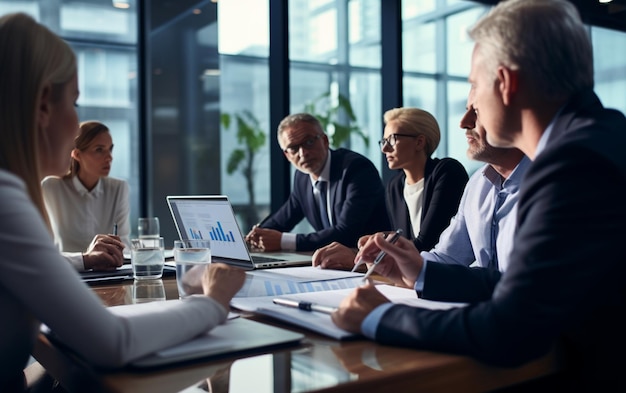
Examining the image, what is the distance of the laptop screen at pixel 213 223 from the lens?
6.95 ft

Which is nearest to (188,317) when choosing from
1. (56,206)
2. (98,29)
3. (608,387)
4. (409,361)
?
(409,361)

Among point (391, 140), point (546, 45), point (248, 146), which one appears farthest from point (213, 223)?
point (248, 146)

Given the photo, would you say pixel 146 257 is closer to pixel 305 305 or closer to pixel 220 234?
pixel 220 234

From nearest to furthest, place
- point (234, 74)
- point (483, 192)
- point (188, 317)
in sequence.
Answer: point (188, 317)
point (483, 192)
point (234, 74)

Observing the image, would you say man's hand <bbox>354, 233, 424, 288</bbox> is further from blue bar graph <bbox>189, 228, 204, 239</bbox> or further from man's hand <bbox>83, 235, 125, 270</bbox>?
man's hand <bbox>83, 235, 125, 270</bbox>

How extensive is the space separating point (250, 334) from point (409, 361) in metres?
0.33

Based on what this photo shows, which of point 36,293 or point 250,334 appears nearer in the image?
point 36,293

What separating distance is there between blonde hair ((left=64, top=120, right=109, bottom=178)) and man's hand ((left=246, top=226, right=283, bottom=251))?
136 cm

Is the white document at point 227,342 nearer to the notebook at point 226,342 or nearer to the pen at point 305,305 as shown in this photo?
the notebook at point 226,342

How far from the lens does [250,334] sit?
1163 mm

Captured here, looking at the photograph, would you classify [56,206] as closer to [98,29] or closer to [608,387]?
[98,29]

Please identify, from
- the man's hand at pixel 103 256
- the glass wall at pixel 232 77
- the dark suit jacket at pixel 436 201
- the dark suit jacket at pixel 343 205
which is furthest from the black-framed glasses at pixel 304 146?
the man's hand at pixel 103 256

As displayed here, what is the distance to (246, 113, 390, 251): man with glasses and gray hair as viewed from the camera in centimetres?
371

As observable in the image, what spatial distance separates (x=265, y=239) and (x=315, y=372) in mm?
2260
